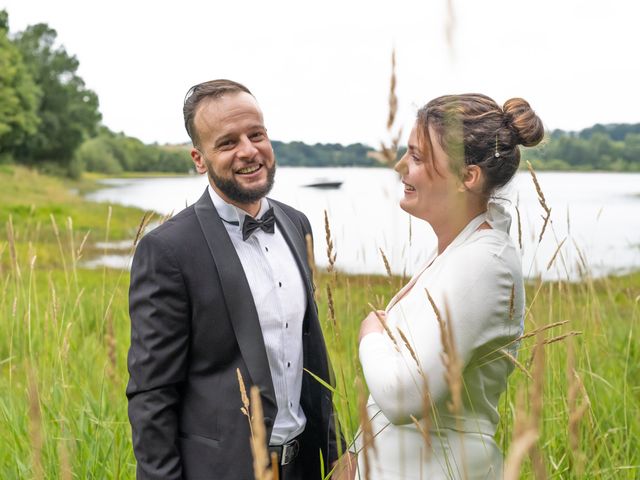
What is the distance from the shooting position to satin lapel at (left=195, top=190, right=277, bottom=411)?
200cm

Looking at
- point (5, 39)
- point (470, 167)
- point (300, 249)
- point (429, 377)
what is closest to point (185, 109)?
point (300, 249)

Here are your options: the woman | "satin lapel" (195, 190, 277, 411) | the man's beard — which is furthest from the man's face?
the woman

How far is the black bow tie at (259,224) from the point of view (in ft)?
7.18

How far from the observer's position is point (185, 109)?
2297 millimetres

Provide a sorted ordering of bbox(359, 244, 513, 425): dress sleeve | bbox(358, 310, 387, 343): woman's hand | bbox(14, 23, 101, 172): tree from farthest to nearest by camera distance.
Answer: bbox(14, 23, 101, 172): tree
bbox(358, 310, 387, 343): woman's hand
bbox(359, 244, 513, 425): dress sleeve

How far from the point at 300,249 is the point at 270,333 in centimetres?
40

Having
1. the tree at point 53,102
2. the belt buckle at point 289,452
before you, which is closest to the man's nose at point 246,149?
the belt buckle at point 289,452

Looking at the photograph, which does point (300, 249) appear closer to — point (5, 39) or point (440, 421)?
point (440, 421)

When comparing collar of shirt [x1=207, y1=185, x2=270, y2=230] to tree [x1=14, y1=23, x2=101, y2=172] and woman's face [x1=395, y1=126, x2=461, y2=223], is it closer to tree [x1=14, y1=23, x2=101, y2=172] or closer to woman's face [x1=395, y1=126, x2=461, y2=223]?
woman's face [x1=395, y1=126, x2=461, y2=223]

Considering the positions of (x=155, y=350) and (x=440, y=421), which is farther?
(x=155, y=350)

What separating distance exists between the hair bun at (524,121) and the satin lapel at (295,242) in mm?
900

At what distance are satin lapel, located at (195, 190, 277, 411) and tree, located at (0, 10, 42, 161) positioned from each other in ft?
133

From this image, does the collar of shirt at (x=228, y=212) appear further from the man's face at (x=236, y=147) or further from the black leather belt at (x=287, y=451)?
the black leather belt at (x=287, y=451)

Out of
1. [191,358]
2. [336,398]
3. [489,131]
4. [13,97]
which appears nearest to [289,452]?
[191,358]
